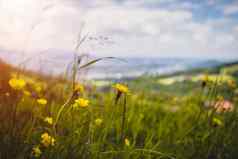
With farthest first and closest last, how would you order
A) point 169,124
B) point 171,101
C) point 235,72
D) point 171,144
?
point 235,72, point 171,101, point 169,124, point 171,144

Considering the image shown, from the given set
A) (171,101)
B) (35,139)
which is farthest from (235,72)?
(35,139)

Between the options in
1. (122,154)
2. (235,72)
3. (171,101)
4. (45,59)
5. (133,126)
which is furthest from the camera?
(235,72)

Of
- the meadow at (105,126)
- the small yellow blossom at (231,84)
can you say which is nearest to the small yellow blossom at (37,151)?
the meadow at (105,126)

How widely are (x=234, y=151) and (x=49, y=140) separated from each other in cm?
186

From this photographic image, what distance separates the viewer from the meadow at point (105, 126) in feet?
6.30

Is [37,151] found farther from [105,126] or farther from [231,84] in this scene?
[231,84]

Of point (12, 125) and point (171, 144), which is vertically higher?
point (12, 125)

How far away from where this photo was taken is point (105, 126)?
2.69 m

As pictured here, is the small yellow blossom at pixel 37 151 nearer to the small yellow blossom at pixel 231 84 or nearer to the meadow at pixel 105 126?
the meadow at pixel 105 126

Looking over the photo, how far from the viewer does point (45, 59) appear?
2488mm

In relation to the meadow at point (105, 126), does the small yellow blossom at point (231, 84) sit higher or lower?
higher

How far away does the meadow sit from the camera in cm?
192

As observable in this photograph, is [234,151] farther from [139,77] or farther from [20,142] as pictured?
[20,142]

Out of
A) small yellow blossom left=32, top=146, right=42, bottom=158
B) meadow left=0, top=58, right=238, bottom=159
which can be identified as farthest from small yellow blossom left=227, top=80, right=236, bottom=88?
small yellow blossom left=32, top=146, right=42, bottom=158
